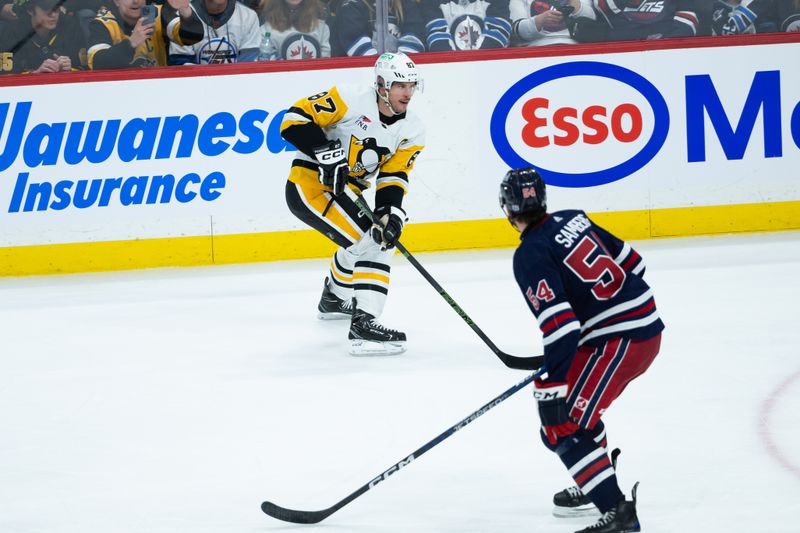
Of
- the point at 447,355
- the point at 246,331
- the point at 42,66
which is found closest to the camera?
the point at 447,355

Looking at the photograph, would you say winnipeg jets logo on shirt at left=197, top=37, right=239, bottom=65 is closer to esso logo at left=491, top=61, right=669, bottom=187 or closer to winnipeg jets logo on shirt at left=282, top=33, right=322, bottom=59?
winnipeg jets logo on shirt at left=282, top=33, right=322, bottom=59

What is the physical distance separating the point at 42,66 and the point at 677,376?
13.2 ft

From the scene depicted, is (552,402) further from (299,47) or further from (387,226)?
(299,47)

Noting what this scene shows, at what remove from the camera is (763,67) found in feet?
22.4

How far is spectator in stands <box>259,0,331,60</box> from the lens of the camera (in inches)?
258

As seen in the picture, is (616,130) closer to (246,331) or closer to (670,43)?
(670,43)

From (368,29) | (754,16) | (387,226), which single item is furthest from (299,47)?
(754,16)

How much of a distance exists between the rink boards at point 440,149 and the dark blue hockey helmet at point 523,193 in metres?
4.05

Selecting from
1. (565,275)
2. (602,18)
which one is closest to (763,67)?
(602,18)

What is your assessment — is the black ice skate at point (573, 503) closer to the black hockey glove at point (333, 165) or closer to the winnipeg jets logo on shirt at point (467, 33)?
the black hockey glove at point (333, 165)

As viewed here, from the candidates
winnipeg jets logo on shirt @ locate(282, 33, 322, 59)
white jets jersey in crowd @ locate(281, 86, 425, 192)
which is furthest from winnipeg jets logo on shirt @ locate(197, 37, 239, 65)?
white jets jersey in crowd @ locate(281, 86, 425, 192)

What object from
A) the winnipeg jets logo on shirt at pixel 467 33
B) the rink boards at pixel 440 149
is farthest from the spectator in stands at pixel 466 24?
the rink boards at pixel 440 149

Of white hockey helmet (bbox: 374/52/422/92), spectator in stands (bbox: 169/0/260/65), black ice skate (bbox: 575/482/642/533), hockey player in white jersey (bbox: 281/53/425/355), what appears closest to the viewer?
black ice skate (bbox: 575/482/642/533)

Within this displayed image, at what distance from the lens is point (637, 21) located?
6836 mm
